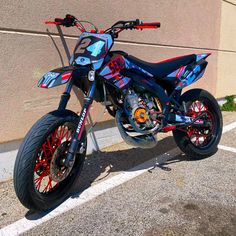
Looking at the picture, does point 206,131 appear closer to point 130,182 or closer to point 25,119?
point 130,182

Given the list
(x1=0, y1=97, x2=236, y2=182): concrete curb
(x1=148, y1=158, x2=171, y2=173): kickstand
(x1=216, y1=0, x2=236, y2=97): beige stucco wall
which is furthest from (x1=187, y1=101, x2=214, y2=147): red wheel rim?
(x1=216, y1=0, x2=236, y2=97): beige stucco wall

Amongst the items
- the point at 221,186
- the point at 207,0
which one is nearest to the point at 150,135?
the point at 221,186

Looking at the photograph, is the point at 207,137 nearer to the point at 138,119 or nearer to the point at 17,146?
the point at 138,119

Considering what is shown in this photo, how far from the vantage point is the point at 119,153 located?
4.00 m

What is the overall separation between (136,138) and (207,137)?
1258 millimetres

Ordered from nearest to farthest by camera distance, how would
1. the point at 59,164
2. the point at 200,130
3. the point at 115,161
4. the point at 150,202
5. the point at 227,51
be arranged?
the point at 59,164 < the point at 150,202 < the point at 115,161 < the point at 200,130 < the point at 227,51

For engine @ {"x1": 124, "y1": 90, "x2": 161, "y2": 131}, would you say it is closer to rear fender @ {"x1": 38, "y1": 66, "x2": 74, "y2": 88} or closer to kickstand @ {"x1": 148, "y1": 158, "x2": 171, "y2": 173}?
kickstand @ {"x1": 148, "y1": 158, "x2": 171, "y2": 173}

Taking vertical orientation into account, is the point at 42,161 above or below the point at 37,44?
below

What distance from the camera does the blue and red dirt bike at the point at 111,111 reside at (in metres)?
2.49

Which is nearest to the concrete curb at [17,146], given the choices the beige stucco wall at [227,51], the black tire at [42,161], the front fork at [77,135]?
the black tire at [42,161]

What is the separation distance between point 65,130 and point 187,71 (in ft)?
5.34

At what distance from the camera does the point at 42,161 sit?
8.34 feet

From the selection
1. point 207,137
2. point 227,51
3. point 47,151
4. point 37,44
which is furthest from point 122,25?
point 227,51

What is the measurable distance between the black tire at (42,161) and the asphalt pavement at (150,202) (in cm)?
16
